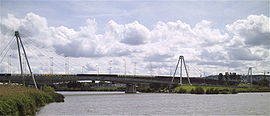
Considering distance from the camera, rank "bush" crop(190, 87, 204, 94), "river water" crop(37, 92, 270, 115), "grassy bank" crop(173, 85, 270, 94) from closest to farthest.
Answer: "river water" crop(37, 92, 270, 115), "bush" crop(190, 87, 204, 94), "grassy bank" crop(173, 85, 270, 94)

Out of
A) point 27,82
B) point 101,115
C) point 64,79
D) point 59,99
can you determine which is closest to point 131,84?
point 64,79

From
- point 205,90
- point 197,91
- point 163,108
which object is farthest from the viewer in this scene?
point 205,90

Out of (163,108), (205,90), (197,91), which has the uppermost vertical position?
(163,108)

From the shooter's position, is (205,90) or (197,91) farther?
(205,90)

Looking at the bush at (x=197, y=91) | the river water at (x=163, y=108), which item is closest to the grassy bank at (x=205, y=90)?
the bush at (x=197, y=91)

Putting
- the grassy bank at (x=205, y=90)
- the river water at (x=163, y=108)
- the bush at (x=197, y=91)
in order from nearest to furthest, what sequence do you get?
the river water at (x=163, y=108)
the bush at (x=197, y=91)
the grassy bank at (x=205, y=90)

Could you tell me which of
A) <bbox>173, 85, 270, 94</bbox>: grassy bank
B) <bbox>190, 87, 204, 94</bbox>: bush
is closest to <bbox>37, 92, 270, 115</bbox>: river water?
<bbox>190, 87, 204, 94</bbox>: bush

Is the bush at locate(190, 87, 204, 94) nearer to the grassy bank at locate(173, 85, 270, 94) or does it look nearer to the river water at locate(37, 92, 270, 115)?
the grassy bank at locate(173, 85, 270, 94)

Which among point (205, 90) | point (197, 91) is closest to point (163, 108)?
point (197, 91)

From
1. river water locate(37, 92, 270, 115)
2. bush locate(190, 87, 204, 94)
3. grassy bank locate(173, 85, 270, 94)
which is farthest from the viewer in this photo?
grassy bank locate(173, 85, 270, 94)

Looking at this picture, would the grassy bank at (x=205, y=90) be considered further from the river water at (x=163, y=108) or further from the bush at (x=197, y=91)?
the river water at (x=163, y=108)

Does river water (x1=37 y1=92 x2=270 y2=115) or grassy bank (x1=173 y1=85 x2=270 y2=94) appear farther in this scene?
grassy bank (x1=173 y1=85 x2=270 y2=94)

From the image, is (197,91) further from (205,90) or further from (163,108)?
(163,108)

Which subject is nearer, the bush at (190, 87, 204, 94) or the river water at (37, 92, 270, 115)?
the river water at (37, 92, 270, 115)
